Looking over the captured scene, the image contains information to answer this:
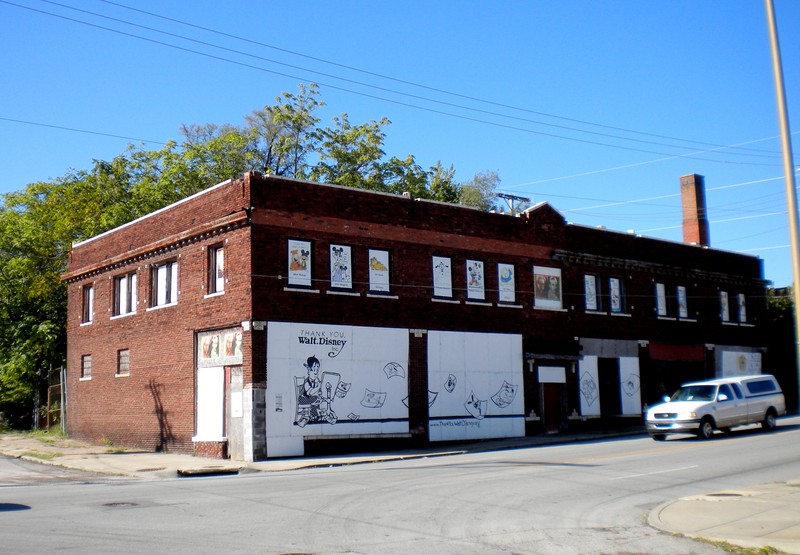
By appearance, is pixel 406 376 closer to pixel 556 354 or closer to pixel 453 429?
pixel 453 429

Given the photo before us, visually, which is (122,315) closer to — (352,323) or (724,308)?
(352,323)

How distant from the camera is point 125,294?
3269cm

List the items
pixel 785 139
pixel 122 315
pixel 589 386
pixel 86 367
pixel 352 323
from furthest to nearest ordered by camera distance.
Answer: pixel 86 367, pixel 589 386, pixel 122 315, pixel 352 323, pixel 785 139

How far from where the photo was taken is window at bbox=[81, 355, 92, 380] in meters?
35.2

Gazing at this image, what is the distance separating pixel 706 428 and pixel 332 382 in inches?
465

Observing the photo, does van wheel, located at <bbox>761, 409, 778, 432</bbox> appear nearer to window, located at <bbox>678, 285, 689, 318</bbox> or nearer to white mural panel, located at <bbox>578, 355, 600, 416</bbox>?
white mural panel, located at <bbox>578, 355, 600, 416</bbox>

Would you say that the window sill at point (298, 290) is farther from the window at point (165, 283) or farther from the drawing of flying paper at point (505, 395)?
the drawing of flying paper at point (505, 395)

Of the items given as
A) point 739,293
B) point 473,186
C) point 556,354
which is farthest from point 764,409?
point 473,186

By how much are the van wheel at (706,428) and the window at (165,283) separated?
17.6 m

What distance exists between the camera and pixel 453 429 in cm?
2998

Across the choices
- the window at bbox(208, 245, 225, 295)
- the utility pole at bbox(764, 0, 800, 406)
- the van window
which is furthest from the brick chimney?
the utility pole at bbox(764, 0, 800, 406)

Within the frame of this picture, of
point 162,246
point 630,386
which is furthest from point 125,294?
point 630,386

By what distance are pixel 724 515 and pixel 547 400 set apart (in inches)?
826

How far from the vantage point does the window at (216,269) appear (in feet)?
89.0
